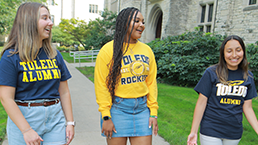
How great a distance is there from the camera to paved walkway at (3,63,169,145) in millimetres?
3842

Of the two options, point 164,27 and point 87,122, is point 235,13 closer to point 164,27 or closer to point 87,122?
point 164,27

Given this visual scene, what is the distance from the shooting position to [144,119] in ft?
7.28

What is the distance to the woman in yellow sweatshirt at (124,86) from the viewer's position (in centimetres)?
213

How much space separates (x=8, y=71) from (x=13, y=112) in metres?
0.34

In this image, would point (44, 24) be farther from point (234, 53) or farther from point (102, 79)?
point (234, 53)

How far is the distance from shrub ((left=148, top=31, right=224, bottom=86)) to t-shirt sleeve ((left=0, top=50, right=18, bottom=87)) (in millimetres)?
7139

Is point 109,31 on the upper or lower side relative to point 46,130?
upper

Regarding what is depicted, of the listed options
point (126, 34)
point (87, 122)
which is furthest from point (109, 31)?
point (126, 34)

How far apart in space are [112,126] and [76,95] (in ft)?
16.7

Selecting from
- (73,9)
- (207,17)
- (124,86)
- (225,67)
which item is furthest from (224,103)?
(73,9)

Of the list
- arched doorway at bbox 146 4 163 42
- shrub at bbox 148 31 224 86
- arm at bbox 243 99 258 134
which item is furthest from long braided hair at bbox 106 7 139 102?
arched doorway at bbox 146 4 163 42

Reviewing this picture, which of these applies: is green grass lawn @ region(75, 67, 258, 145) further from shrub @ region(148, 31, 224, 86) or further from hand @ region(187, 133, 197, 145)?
hand @ region(187, 133, 197, 145)

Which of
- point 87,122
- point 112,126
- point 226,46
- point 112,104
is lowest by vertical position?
point 87,122

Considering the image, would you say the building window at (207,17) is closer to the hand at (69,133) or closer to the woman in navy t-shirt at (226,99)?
the woman in navy t-shirt at (226,99)
